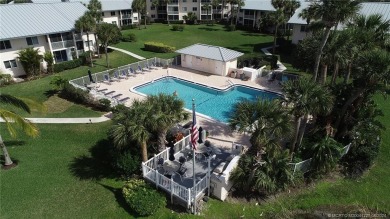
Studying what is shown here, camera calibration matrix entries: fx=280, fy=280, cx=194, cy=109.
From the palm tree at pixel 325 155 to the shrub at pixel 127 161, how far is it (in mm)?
11197

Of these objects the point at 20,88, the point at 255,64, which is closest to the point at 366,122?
the point at 255,64

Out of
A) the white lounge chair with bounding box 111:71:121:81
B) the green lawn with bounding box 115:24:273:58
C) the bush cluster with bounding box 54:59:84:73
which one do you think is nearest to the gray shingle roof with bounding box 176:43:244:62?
the green lawn with bounding box 115:24:273:58

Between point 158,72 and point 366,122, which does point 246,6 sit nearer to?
point 158,72

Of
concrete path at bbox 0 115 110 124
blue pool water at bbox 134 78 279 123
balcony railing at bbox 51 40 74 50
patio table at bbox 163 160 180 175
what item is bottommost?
patio table at bbox 163 160 180 175

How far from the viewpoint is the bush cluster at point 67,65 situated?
3615 cm

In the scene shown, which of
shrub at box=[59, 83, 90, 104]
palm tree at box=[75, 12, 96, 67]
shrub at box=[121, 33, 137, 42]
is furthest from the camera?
shrub at box=[121, 33, 137, 42]

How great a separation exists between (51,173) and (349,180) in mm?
19621

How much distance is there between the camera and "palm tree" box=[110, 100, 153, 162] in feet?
52.0

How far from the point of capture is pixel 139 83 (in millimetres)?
32562

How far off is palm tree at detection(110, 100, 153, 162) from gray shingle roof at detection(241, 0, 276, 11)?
52.5m

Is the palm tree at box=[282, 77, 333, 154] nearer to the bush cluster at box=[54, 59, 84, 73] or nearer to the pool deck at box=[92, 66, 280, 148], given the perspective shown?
the pool deck at box=[92, 66, 280, 148]

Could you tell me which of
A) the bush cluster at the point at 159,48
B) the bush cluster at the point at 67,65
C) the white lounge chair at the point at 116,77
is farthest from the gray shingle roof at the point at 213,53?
the bush cluster at the point at 67,65

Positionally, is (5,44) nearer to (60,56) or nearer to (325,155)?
(60,56)

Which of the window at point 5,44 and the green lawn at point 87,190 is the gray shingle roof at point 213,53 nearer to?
the green lawn at point 87,190
